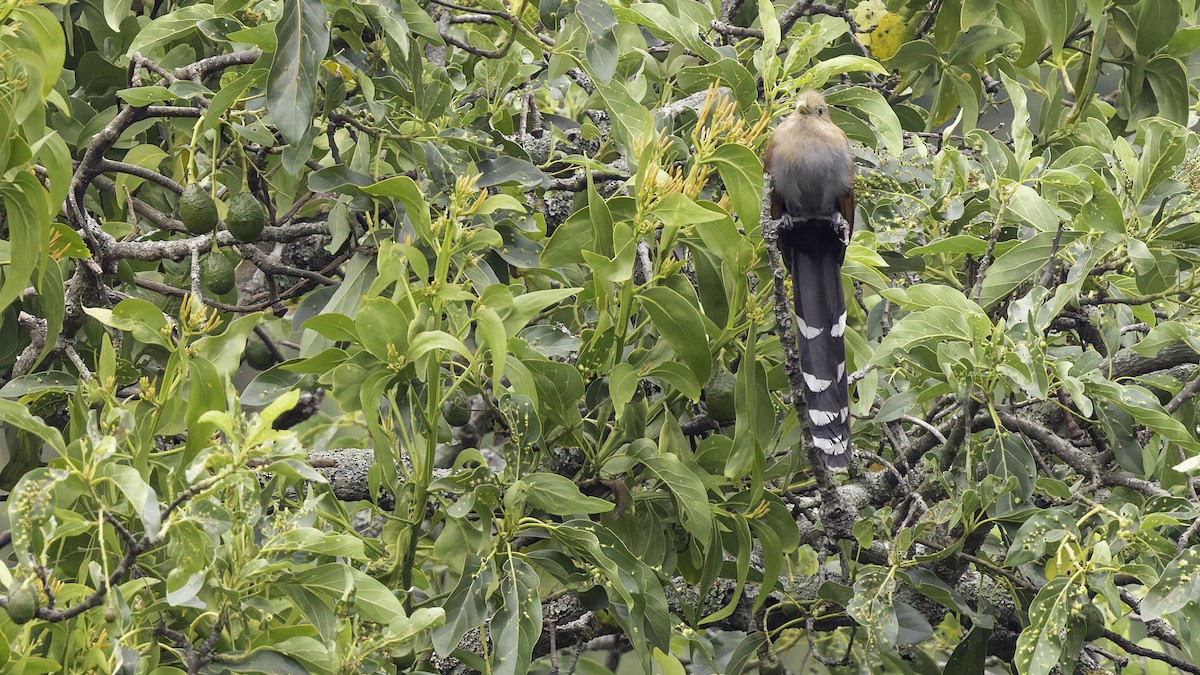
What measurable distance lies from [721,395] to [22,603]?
130 cm

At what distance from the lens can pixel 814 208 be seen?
2709 millimetres

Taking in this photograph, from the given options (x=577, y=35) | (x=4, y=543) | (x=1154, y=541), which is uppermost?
(x=577, y=35)

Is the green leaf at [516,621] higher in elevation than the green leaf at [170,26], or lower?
lower

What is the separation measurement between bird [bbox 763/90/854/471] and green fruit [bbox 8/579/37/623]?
139 centimetres

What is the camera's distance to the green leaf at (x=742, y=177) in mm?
2045

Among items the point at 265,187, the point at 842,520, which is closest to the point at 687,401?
the point at 842,520

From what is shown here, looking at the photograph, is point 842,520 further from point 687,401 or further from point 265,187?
point 265,187

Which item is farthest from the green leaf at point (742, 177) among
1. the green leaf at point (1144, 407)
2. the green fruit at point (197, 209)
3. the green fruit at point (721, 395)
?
the green fruit at point (197, 209)

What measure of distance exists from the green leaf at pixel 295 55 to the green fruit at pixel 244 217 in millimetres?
570

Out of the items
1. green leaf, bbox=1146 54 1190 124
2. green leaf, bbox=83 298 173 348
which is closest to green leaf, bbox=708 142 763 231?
green leaf, bbox=83 298 173 348

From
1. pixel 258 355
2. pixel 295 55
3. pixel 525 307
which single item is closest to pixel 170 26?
pixel 295 55

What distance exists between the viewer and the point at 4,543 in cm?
241

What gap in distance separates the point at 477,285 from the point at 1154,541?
49.8 inches

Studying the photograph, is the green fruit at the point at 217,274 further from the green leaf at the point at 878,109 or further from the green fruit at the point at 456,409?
the green leaf at the point at 878,109
